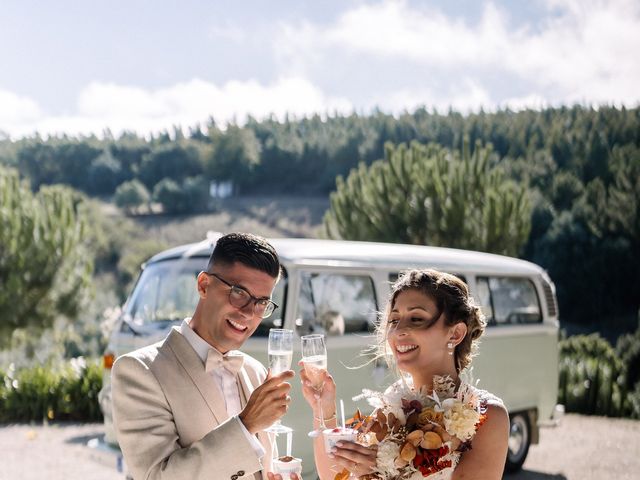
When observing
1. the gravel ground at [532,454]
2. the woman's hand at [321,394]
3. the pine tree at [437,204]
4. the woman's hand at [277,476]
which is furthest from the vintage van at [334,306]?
the pine tree at [437,204]

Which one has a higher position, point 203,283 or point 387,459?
point 203,283

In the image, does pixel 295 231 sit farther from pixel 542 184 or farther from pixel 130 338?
pixel 130 338

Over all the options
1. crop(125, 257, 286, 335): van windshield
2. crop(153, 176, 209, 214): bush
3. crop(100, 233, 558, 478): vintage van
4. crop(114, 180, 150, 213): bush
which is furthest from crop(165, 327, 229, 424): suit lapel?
crop(153, 176, 209, 214): bush

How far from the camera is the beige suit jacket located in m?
2.32

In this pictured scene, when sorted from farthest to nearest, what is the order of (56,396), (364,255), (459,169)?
(459,169) < (56,396) < (364,255)

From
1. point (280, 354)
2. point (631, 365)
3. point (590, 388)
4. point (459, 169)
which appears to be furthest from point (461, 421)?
point (459, 169)

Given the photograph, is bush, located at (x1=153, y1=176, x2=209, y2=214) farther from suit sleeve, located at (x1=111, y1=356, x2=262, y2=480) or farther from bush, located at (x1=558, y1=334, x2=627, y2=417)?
suit sleeve, located at (x1=111, y1=356, x2=262, y2=480)

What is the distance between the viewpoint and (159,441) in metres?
2.36

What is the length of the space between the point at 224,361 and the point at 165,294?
4.64 metres

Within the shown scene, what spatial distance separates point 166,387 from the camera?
2.48 metres

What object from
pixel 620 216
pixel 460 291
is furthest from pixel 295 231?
pixel 460 291

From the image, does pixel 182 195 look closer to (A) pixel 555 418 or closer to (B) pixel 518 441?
(A) pixel 555 418

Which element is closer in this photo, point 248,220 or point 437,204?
point 437,204

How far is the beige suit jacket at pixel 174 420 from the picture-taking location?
232cm
